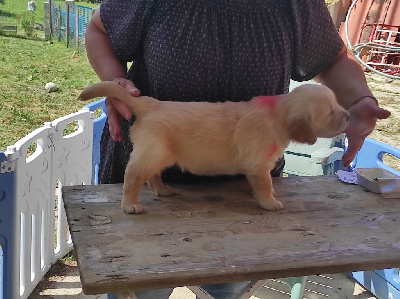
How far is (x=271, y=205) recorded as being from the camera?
1.35 metres

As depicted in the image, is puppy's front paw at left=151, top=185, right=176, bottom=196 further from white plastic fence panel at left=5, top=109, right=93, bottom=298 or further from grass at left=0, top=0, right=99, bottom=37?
grass at left=0, top=0, right=99, bottom=37

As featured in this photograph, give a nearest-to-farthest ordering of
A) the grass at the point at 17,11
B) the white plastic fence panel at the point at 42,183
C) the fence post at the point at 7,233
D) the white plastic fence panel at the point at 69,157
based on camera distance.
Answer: the fence post at the point at 7,233 < the white plastic fence panel at the point at 42,183 < the white plastic fence panel at the point at 69,157 < the grass at the point at 17,11

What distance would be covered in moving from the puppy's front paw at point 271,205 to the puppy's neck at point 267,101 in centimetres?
26

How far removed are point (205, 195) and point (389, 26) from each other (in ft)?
26.5

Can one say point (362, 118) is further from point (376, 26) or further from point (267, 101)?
point (376, 26)

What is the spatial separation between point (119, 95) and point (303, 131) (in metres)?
0.48

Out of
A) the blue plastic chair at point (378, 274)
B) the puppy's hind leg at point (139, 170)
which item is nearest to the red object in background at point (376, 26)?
the blue plastic chair at point (378, 274)

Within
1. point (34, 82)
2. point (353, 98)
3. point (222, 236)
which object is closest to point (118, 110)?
point (222, 236)

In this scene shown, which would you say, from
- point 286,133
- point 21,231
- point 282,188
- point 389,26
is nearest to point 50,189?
point 21,231

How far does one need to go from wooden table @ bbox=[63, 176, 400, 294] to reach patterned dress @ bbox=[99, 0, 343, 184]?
10.7 inches

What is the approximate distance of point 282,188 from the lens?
1529mm

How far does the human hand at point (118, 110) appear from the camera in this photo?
1.29 metres

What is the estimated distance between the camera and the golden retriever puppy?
4.12 ft

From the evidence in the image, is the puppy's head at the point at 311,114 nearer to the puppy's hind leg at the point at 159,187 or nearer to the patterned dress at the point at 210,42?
the patterned dress at the point at 210,42
